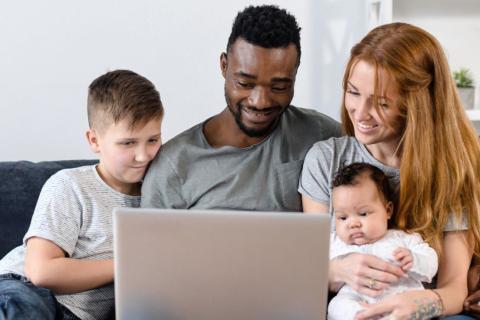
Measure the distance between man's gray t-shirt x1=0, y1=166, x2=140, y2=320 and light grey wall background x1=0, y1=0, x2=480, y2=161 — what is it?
0.68 meters

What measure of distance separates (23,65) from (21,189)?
1.88 ft

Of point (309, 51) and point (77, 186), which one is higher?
point (309, 51)

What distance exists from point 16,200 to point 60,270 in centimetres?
43

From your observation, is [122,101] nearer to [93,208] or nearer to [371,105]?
[93,208]

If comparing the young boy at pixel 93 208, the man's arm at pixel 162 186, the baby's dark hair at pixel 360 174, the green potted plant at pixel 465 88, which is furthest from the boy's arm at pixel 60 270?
the green potted plant at pixel 465 88

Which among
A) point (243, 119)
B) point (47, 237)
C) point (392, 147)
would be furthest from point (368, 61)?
point (47, 237)

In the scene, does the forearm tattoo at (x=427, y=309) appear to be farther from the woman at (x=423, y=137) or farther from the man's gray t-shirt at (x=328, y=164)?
the man's gray t-shirt at (x=328, y=164)

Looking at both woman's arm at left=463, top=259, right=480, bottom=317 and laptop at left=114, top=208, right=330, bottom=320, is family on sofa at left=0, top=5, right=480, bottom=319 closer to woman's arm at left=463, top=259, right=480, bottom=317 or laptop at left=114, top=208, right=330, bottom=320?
woman's arm at left=463, top=259, right=480, bottom=317

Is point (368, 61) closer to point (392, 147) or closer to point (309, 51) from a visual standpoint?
point (392, 147)

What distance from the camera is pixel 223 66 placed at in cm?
190

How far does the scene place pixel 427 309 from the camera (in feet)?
5.16

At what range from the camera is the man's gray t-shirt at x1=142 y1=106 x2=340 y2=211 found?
72.9 inches

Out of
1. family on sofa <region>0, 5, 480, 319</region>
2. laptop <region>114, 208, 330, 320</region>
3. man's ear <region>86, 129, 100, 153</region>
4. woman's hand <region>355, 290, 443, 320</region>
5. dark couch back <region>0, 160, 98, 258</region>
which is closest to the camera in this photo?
laptop <region>114, 208, 330, 320</region>

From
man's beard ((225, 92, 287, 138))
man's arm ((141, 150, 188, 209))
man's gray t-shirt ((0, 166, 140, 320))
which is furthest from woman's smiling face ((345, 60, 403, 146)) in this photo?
man's gray t-shirt ((0, 166, 140, 320))
